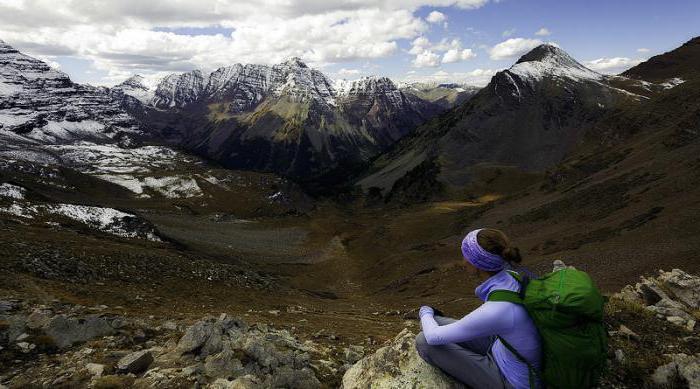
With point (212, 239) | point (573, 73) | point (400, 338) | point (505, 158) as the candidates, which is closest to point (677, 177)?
point (400, 338)

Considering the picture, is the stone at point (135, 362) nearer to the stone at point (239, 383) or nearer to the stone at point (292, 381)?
the stone at point (239, 383)

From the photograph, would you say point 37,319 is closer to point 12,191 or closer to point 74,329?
point 74,329

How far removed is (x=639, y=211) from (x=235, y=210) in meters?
101

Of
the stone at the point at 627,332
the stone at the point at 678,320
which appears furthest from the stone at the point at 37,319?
the stone at the point at 678,320

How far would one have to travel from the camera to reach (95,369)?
1031 centimetres

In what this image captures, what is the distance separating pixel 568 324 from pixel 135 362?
369 inches

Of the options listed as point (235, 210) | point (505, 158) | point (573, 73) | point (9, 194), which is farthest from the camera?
point (573, 73)

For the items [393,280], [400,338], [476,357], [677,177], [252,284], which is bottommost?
[393,280]

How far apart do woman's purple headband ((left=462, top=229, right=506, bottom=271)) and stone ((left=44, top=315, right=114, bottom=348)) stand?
12.2 meters

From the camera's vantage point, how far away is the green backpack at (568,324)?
5121mm

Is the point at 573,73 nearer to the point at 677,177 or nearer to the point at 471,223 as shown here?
the point at 471,223

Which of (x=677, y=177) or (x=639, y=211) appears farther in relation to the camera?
(x=677, y=177)

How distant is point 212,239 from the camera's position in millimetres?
70688

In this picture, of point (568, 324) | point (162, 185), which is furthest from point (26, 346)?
point (162, 185)
